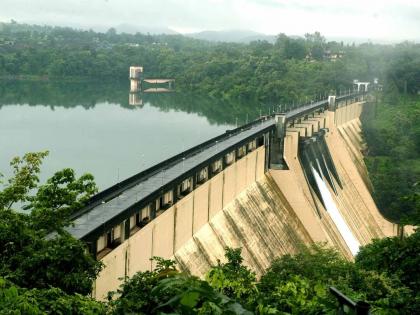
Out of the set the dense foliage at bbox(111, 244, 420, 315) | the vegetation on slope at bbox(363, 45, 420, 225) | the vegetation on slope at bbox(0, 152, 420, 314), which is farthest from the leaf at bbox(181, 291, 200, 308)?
the vegetation on slope at bbox(363, 45, 420, 225)

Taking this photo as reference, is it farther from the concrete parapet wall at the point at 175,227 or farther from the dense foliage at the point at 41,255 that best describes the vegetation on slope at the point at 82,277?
the concrete parapet wall at the point at 175,227

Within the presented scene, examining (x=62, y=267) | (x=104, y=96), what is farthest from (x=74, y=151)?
(x=104, y=96)

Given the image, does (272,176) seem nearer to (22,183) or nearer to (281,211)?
(281,211)

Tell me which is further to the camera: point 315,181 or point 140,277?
point 315,181

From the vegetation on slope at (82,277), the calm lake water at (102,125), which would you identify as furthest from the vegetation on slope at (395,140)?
the vegetation on slope at (82,277)

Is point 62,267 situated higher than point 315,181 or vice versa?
point 62,267

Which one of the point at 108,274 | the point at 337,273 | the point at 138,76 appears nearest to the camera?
the point at 108,274

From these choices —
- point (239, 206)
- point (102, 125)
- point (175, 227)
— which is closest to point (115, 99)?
point (102, 125)
